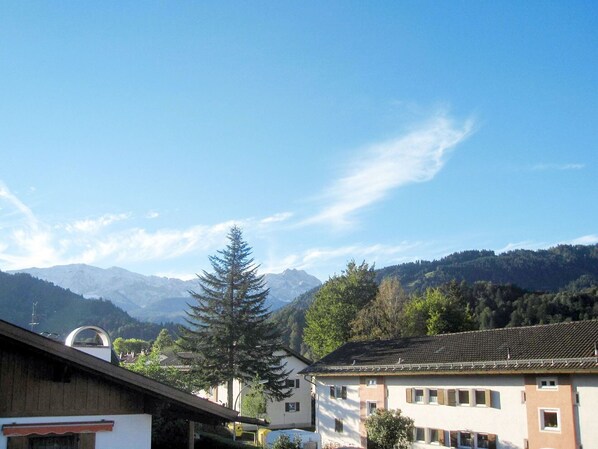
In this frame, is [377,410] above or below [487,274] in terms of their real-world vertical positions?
below

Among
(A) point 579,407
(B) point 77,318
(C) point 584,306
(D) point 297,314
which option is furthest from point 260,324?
(B) point 77,318

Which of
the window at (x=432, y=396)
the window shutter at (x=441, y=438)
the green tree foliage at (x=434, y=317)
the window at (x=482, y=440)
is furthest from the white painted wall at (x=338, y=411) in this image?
the green tree foliage at (x=434, y=317)

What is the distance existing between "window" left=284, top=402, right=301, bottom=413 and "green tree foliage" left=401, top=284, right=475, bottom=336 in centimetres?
1364

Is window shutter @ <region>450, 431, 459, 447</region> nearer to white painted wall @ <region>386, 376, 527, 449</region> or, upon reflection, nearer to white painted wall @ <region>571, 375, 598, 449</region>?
white painted wall @ <region>386, 376, 527, 449</region>

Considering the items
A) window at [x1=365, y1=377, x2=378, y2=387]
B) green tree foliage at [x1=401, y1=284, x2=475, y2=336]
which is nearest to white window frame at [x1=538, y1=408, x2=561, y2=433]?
window at [x1=365, y1=377, x2=378, y2=387]

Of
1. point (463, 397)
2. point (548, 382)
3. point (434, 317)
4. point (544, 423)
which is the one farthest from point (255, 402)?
point (548, 382)

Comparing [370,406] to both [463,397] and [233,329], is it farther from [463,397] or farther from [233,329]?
[233,329]

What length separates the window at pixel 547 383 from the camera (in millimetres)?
26234

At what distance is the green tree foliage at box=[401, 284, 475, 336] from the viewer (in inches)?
2405

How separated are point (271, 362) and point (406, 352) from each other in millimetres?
15777

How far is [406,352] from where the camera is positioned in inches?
1442

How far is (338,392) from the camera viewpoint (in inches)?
1528

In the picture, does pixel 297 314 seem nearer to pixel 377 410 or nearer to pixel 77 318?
pixel 77 318

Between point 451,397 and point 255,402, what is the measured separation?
62.9 ft
